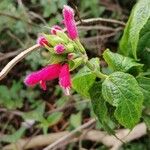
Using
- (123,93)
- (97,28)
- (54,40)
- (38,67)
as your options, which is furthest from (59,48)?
(38,67)

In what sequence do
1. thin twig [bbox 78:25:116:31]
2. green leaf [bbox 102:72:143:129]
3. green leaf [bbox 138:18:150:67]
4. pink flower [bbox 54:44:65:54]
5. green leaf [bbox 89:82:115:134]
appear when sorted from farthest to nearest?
thin twig [bbox 78:25:116:31] → green leaf [bbox 138:18:150:67] → green leaf [bbox 89:82:115:134] → green leaf [bbox 102:72:143:129] → pink flower [bbox 54:44:65:54]

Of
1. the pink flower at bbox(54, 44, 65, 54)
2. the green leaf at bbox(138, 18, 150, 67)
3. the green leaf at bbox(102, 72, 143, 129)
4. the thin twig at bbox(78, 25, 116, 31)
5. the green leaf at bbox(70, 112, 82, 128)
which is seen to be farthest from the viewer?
the green leaf at bbox(70, 112, 82, 128)

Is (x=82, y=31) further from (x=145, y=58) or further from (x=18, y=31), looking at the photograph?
(x=145, y=58)

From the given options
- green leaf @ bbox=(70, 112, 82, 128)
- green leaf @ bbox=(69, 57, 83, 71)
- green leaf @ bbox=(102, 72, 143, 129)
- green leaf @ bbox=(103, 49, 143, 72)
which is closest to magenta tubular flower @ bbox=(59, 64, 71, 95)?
green leaf @ bbox=(69, 57, 83, 71)

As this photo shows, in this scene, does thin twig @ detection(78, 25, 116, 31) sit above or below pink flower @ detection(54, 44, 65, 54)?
below

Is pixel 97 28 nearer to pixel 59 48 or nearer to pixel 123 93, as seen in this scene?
pixel 123 93

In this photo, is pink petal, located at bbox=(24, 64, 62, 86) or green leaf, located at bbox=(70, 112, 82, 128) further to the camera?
green leaf, located at bbox=(70, 112, 82, 128)

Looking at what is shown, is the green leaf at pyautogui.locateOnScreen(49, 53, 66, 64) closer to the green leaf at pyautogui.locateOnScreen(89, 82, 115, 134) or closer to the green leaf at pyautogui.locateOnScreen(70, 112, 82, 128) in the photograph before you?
the green leaf at pyautogui.locateOnScreen(89, 82, 115, 134)

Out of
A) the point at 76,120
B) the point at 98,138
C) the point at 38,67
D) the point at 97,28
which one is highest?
the point at 97,28

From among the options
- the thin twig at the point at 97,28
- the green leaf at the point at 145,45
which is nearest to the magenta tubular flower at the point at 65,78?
the green leaf at the point at 145,45

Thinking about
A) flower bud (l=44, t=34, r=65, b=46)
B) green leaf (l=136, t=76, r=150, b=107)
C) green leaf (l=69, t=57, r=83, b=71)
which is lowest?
green leaf (l=136, t=76, r=150, b=107)
